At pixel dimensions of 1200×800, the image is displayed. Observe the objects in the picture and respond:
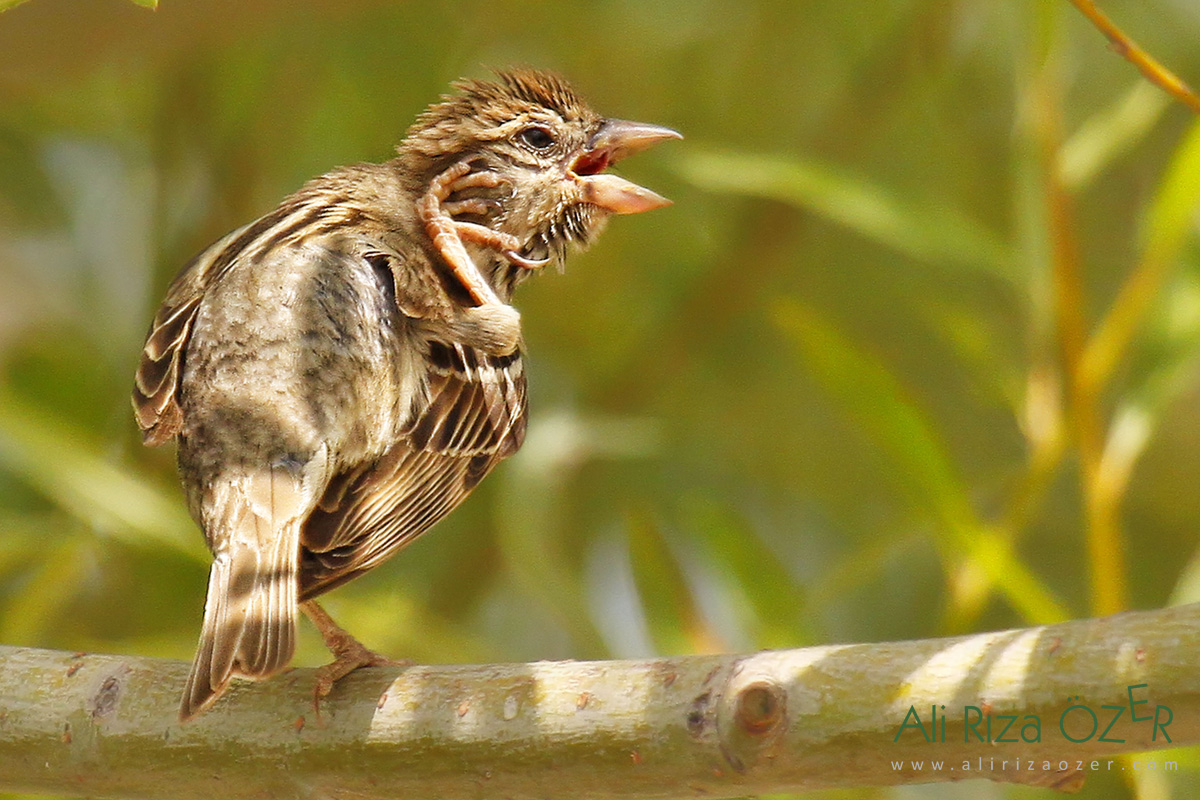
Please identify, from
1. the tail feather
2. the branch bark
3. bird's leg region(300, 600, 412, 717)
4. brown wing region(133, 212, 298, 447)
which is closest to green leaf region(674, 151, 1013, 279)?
brown wing region(133, 212, 298, 447)

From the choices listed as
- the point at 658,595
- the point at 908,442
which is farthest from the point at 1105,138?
the point at 658,595

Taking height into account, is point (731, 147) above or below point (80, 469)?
above

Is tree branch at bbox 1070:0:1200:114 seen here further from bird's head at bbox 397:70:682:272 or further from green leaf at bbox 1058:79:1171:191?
bird's head at bbox 397:70:682:272

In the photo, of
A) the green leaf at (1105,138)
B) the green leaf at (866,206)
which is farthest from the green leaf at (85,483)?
the green leaf at (1105,138)

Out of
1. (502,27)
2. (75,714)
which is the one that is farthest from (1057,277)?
(502,27)

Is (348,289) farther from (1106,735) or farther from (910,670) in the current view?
(1106,735)

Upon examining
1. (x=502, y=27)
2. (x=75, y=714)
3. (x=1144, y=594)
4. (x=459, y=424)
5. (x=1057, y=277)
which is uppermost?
(x=502, y=27)

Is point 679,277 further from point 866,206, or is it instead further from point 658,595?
point 658,595
